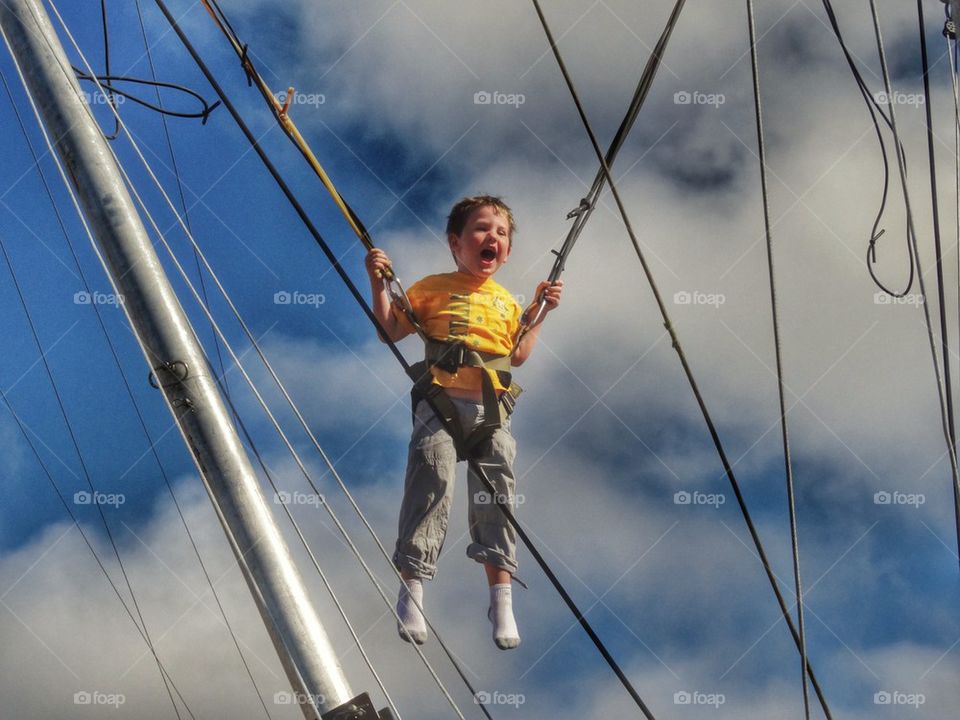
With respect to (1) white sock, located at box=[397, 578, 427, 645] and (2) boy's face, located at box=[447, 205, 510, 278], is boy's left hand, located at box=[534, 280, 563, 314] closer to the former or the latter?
(2) boy's face, located at box=[447, 205, 510, 278]

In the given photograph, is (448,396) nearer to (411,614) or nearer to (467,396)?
(467,396)

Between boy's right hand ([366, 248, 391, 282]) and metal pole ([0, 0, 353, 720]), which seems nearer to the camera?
metal pole ([0, 0, 353, 720])

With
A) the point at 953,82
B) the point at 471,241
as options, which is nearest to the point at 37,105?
the point at 471,241

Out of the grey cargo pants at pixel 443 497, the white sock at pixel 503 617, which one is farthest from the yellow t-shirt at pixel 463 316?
the white sock at pixel 503 617

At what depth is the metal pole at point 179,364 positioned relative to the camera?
5.53 metres

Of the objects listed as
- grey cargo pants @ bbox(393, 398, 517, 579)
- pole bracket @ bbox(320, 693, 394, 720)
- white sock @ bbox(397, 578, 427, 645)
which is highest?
grey cargo pants @ bbox(393, 398, 517, 579)

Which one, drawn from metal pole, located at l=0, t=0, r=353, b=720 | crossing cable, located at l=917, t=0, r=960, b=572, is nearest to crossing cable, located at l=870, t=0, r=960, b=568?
crossing cable, located at l=917, t=0, r=960, b=572

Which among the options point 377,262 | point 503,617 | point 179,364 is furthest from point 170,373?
point 503,617

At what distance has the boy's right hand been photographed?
7.21 metres

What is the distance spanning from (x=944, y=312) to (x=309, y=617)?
518 centimetres

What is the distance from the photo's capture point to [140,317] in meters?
6.20

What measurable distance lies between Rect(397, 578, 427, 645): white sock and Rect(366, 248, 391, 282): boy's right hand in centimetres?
198

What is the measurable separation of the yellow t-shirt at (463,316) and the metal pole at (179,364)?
170 centimetres

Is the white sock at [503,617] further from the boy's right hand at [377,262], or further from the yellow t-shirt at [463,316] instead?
the boy's right hand at [377,262]
